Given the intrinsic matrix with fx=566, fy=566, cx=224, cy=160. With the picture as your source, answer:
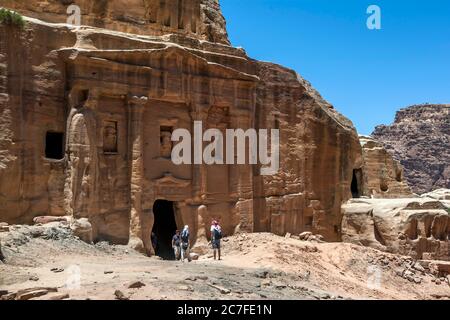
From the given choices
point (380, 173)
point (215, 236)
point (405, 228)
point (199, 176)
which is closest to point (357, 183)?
point (380, 173)

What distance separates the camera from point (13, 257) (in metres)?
17.4

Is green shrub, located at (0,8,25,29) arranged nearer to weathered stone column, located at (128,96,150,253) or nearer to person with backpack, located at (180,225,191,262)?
weathered stone column, located at (128,96,150,253)

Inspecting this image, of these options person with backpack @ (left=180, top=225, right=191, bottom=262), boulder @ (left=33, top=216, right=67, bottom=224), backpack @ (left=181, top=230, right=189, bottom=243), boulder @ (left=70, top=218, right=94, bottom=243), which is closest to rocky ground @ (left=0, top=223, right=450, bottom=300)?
boulder @ (left=70, top=218, right=94, bottom=243)

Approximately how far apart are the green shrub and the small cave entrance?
2409 cm

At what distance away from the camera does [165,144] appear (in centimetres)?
2534

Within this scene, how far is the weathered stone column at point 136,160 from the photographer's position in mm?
23672

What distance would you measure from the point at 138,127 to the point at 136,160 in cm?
140

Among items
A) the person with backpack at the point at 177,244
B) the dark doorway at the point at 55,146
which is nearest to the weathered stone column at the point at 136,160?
the person with backpack at the point at 177,244

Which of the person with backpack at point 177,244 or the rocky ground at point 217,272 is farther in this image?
the person with backpack at point 177,244

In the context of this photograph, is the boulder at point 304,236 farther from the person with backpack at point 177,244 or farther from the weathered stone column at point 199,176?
the person with backpack at point 177,244

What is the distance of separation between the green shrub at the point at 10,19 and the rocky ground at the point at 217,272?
758 cm

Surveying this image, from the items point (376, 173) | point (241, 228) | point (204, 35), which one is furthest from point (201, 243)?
point (376, 173)

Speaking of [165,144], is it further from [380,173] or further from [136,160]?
[380,173]

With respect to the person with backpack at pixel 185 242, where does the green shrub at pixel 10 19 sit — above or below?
above
